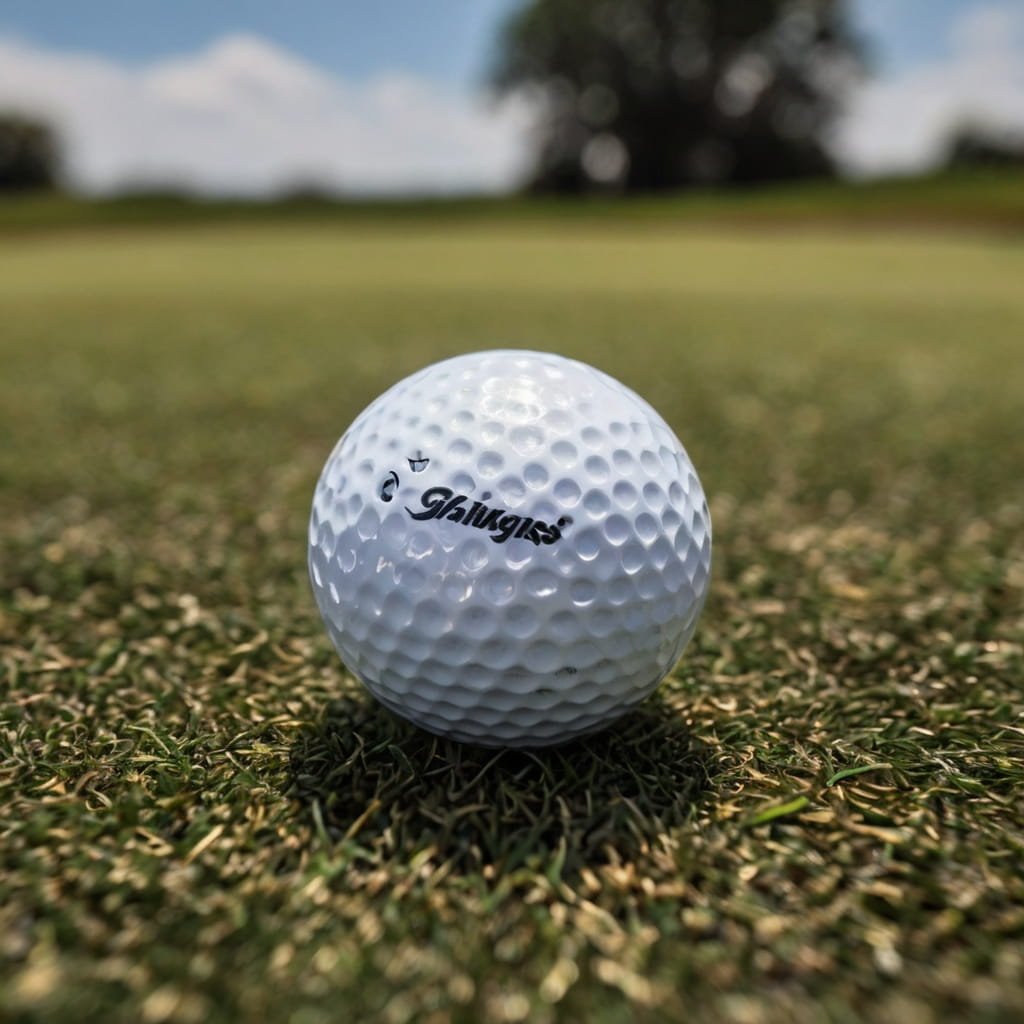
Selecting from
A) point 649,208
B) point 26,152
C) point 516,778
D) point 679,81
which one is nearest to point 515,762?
point 516,778

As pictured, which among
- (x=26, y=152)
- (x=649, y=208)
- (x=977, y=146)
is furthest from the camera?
(x=26, y=152)

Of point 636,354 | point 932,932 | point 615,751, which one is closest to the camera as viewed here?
point 932,932

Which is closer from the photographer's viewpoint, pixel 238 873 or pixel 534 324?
pixel 238 873

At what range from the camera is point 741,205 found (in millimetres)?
27531

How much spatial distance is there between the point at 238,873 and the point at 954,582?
2085 millimetres

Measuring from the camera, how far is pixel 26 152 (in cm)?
6612

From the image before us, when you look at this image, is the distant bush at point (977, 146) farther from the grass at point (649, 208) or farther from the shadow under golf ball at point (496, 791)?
the shadow under golf ball at point (496, 791)

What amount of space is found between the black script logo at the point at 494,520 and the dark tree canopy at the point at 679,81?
4841 centimetres

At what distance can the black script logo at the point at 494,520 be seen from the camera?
1663mm

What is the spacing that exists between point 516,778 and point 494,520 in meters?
0.46

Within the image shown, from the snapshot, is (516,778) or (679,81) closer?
(516,778)

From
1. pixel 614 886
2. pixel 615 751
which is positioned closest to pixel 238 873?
pixel 614 886

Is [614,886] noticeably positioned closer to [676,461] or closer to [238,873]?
[238,873]

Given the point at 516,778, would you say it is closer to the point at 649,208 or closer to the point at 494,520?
the point at 494,520
